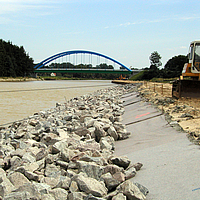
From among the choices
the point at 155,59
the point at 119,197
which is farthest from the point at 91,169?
the point at 155,59

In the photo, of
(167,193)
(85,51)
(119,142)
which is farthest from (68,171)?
(85,51)

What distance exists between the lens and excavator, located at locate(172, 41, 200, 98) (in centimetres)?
1153

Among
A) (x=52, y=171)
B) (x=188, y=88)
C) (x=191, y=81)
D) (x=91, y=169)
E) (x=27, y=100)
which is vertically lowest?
(x=27, y=100)

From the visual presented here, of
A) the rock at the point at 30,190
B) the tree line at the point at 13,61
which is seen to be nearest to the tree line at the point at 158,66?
the tree line at the point at 13,61

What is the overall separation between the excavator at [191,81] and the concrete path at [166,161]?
19.7 feet

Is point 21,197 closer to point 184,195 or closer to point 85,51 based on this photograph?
point 184,195

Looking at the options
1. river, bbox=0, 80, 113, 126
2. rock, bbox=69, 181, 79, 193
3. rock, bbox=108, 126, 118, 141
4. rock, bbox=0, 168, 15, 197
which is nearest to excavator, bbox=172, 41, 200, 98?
river, bbox=0, 80, 113, 126

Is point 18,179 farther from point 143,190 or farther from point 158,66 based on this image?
point 158,66

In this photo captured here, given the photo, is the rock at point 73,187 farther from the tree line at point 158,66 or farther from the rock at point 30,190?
the tree line at point 158,66

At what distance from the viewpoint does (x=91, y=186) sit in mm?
2984

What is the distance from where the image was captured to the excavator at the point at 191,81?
37.8 feet

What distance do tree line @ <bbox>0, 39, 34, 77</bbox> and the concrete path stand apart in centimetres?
6354

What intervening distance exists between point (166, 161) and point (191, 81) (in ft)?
28.1

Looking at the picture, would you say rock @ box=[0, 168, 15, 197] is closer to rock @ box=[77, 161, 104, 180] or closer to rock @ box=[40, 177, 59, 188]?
rock @ box=[40, 177, 59, 188]
